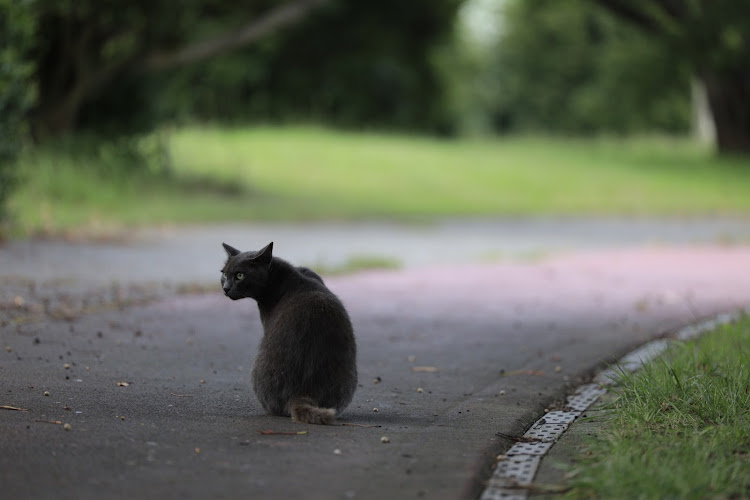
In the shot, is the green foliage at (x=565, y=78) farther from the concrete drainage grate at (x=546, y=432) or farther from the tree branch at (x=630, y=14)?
the concrete drainage grate at (x=546, y=432)

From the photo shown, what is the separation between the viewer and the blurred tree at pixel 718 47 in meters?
33.1

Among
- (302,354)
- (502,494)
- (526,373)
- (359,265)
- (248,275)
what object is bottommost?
(502,494)

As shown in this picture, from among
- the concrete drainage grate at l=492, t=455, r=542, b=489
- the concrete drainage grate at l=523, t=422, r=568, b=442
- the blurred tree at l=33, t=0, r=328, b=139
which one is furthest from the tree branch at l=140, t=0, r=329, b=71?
the concrete drainage grate at l=492, t=455, r=542, b=489

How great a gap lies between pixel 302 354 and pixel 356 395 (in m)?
1.23

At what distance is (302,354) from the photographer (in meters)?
5.83

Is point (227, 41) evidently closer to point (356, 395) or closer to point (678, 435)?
point (356, 395)

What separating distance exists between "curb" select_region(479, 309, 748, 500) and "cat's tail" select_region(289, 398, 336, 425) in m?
1.04

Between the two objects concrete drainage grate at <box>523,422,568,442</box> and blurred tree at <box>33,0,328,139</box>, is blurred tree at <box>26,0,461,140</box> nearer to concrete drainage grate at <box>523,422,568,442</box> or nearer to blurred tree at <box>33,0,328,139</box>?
blurred tree at <box>33,0,328,139</box>

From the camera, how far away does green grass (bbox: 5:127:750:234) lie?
20.5 m

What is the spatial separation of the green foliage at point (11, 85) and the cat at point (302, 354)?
368 inches

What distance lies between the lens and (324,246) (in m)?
17.1

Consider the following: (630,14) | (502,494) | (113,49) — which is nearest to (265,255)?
(502,494)

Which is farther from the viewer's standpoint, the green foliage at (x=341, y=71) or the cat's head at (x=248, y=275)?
the green foliage at (x=341, y=71)

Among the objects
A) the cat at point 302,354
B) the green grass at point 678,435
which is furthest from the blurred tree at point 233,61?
the green grass at point 678,435
